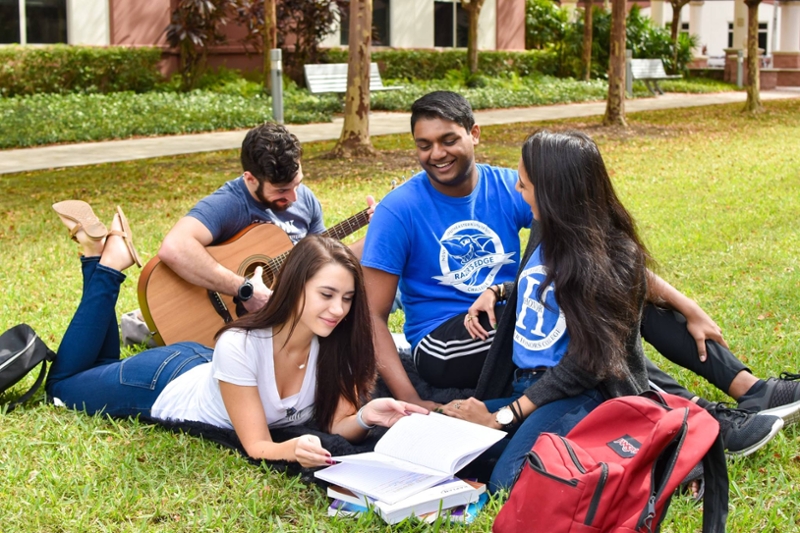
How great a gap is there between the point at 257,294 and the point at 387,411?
4.47ft

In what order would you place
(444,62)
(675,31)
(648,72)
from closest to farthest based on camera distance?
(444,62), (648,72), (675,31)

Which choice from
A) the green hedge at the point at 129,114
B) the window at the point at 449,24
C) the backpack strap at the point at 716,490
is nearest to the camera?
the backpack strap at the point at 716,490

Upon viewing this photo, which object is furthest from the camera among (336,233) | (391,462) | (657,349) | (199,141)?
(199,141)

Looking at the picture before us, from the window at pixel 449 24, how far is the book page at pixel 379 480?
71.5 feet

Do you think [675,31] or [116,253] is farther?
[675,31]

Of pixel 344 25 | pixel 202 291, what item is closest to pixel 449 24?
pixel 344 25

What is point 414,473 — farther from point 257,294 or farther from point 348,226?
point 348,226

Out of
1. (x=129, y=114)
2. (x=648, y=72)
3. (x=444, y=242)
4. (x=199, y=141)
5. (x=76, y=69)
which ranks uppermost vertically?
(x=648, y=72)

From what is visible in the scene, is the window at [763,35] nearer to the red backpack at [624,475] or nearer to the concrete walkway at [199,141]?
the concrete walkway at [199,141]

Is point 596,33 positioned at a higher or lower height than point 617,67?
higher

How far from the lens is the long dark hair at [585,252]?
326 cm

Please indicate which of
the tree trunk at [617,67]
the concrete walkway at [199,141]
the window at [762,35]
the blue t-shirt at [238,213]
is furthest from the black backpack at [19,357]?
the window at [762,35]

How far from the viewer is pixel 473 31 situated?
22500mm

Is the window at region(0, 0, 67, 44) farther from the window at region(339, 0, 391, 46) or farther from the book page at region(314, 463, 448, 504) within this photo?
the book page at region(314, 463, 448, 504)
